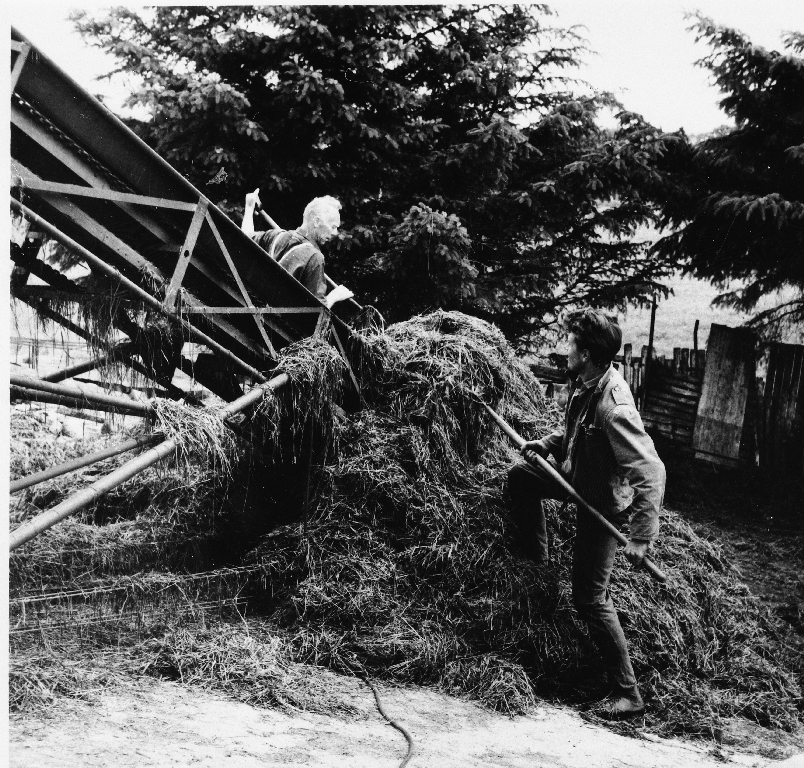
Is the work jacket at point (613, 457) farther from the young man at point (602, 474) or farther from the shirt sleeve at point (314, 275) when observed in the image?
the shirt sleeve at point (314, 275)

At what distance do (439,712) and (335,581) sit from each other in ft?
3.52

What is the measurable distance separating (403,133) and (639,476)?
5.08 m

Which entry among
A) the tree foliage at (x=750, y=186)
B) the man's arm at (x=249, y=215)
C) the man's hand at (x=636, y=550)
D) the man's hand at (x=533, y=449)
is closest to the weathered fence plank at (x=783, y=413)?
the tree foliage at (x=750, y=186)

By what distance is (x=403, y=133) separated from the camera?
8031 millimetres

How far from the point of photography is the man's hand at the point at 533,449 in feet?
15.8

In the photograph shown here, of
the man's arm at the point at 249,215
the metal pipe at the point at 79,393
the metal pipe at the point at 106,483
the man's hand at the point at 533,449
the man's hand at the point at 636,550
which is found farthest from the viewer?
the man's arm at the point at 249,215

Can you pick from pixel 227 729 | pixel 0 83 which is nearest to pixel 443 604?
pixel 227 729

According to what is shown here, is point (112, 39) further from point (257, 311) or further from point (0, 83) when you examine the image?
point (0, 83)

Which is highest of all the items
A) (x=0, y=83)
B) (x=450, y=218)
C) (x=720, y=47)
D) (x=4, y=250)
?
(x=720, y=47)

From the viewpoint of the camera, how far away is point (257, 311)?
4883 millimetres

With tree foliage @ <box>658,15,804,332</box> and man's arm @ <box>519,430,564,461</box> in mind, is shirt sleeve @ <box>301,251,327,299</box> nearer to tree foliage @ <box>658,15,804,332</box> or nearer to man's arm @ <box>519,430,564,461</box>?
man's arm @ <box>519,430,564,461</box>

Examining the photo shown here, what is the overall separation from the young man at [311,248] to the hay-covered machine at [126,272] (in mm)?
218

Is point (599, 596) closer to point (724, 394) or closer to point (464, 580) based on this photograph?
point (464, 580)

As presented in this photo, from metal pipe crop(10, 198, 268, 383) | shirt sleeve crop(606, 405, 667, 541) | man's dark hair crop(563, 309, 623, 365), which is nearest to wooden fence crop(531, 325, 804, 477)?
man's dark hair crop(563, 309, 623, 365)
